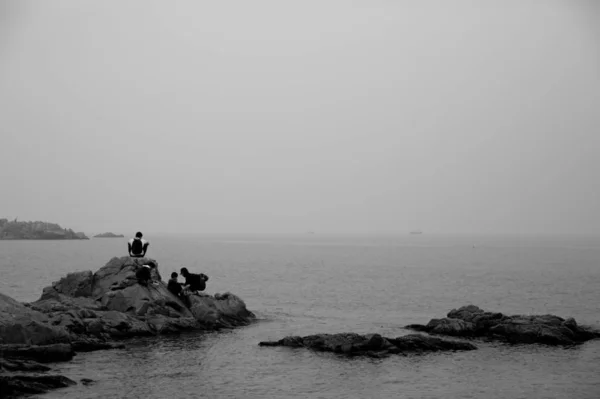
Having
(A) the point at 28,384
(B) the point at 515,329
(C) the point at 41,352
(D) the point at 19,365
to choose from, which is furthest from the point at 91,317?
(B) the point at 515,329

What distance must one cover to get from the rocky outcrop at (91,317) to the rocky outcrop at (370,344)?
8517 mm

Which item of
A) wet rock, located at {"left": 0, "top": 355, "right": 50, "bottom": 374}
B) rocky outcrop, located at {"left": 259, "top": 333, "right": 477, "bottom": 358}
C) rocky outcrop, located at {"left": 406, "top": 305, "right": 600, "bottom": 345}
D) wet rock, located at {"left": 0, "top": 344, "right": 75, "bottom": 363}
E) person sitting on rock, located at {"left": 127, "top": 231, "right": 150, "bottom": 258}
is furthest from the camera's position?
person sitting on rock, located at {"left": 127, "top": 231, "right": 150, "bottom": 258}

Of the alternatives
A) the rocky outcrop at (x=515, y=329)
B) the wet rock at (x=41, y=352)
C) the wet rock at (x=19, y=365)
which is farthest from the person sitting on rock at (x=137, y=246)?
the rocky outcrop at (x=515, y=329)

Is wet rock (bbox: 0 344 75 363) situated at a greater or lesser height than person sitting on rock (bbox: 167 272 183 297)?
lesser

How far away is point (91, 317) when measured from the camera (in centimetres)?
3541

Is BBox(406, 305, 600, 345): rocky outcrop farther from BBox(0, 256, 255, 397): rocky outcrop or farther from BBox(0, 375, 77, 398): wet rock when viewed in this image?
BBox(0, 375, 77, 398): wet rock

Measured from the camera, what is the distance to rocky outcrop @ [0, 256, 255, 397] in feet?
86.1

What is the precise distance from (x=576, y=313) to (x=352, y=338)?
31.4m

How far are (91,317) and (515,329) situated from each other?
3006 cm

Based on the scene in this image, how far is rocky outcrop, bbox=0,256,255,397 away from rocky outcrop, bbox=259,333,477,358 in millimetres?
8517

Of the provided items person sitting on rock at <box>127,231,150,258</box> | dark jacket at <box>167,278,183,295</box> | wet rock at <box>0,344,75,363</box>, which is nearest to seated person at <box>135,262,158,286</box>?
person sitting on rock at <box>127,231,150,258</box>

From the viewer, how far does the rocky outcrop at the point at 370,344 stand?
32.8 m

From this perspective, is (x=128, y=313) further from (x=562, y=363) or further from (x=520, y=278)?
(x=520, y=278)

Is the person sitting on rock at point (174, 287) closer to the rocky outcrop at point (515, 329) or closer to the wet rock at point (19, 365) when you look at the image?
the wet rock at point (19, 365)
